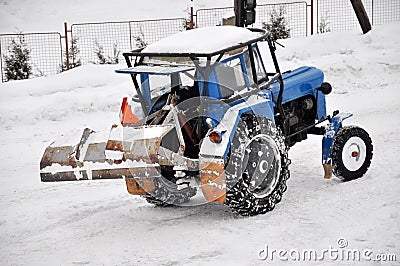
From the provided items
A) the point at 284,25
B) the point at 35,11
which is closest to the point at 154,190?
the point at 284,25

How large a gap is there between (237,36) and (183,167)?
1.53 metres

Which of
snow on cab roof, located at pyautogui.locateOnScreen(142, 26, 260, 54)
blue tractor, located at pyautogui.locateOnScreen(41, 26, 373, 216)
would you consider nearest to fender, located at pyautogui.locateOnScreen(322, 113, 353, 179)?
blue tractor, located at pyautogui.locateOnScreen(41, 26, 373, 216)

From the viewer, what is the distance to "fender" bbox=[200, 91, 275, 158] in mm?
6332

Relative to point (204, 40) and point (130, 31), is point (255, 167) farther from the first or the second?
point (130, 31)

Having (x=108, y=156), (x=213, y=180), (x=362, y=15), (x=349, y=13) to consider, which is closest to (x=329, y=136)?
(x=213, y=180)

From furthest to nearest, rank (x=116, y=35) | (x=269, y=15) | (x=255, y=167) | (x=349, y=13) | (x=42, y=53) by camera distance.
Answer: (x=349, y=13) < (x=269, y=15) < (x=116, y=35) < (x=42, y=53) < (x=255, y=167)

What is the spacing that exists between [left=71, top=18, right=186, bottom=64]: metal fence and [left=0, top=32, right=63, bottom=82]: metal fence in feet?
2.12

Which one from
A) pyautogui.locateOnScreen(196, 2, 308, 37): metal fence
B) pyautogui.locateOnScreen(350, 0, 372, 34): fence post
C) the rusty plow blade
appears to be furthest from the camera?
pyautogui.locateOnScreen(196, 2, 308, 37): metal fence

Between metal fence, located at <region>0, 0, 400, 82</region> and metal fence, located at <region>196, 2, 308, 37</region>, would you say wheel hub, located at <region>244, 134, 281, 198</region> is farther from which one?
metal fence, located at <region>196, 2, 308, 37</region>

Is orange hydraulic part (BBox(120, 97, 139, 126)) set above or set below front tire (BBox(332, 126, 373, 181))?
above

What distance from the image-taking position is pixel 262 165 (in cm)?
697

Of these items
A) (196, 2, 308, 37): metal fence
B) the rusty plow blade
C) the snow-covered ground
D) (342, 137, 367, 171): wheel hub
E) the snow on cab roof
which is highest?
(196, 2, 308, 37): metal fence

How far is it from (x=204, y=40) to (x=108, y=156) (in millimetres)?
1583

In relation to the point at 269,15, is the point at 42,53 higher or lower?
lower
